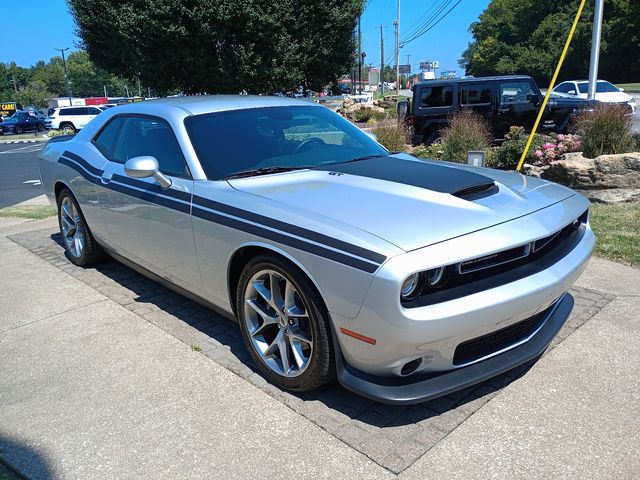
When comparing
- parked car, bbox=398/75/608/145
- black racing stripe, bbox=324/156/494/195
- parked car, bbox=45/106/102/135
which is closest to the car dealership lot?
black racing stripe, bbox=324/156/494/195

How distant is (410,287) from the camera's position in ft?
7.93

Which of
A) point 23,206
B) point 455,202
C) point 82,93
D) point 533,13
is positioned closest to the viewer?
point 455,202

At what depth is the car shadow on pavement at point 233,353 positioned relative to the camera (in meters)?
2.84

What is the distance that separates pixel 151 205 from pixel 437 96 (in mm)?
10638

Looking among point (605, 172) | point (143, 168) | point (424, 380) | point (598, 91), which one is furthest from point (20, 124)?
point (424, 380)

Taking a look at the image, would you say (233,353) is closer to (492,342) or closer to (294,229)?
(294,229)

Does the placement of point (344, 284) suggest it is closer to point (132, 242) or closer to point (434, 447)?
point (434, 447)

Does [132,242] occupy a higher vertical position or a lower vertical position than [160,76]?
lower

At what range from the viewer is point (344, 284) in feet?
8.10

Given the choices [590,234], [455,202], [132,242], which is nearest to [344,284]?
[455,202]

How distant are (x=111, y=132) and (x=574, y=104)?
34.8 ft

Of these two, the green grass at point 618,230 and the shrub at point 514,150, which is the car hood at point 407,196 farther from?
the shrub at point 514,150

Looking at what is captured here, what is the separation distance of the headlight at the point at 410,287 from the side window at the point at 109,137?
310 centimetres

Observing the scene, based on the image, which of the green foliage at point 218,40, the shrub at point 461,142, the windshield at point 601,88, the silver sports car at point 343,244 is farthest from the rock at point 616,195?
the windshield at point 601,88
